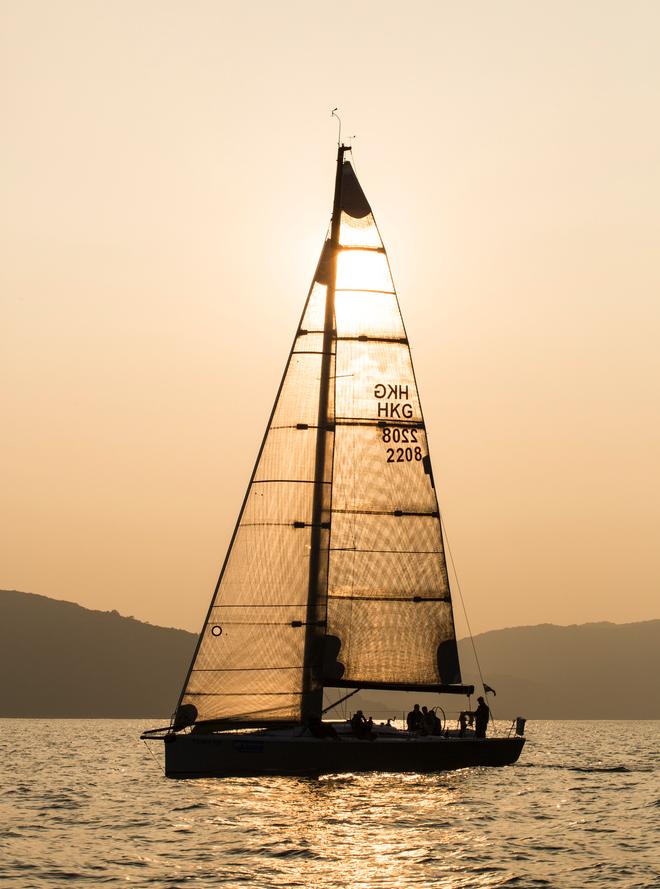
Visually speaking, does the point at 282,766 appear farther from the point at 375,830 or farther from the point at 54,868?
the point at 54,868

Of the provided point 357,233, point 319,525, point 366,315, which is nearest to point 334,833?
point 319,525

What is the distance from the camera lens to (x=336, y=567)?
41281mm

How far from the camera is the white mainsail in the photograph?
1542 inches

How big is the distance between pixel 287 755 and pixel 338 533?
7.67 metres

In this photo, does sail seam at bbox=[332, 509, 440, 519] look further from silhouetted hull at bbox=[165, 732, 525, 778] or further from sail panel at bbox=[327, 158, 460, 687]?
silhouetted hull at bbox=[165, 732, 525, 778]

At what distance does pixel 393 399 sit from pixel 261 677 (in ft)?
32.8

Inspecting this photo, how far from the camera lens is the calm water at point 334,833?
84.3 feet

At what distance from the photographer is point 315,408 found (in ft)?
136

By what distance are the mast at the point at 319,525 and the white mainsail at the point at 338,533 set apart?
44 mm

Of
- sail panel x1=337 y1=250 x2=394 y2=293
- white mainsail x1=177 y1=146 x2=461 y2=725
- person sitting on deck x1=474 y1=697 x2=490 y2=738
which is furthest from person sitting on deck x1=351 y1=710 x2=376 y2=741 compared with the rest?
sail panel x1=337 y1=250 x2=394 y2=293

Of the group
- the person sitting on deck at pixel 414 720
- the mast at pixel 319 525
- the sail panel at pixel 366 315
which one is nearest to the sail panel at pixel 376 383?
the sail panel at pixel 366 315

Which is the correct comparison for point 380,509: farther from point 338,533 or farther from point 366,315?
point 366,315

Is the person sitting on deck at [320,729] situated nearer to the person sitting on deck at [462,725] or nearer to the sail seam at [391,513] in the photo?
the person sitting on deck at [462,725]

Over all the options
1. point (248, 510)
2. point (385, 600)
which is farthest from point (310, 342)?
point (385, 600)
